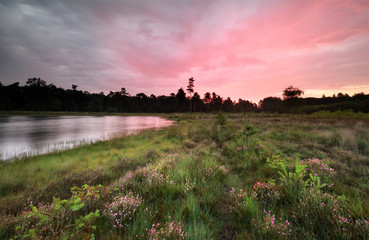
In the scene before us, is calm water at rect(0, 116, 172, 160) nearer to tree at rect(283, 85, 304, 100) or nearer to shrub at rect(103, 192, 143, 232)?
shrub at rect(103, 192, 143, 232)

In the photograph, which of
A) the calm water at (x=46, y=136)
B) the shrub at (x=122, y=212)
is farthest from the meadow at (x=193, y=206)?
the calm water at (x=46, y=136)

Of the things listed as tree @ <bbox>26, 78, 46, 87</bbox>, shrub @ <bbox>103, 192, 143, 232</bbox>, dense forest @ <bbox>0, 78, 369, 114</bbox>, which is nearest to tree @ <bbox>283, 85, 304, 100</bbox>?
dense forest @ <bbox>0, 78, 369, 114</bbox>

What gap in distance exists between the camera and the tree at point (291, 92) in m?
45.2

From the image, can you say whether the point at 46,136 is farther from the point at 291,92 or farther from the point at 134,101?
the point at 134,101

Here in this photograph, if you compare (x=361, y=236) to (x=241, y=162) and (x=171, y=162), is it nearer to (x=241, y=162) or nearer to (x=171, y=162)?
(x=241, y=162)

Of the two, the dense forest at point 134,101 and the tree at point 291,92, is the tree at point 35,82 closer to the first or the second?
the dense forest at point 134,101

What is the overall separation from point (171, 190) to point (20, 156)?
1029 centimetres

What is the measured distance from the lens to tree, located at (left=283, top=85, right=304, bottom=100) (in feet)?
148

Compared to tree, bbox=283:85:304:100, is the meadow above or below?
below

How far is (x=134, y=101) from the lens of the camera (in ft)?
433

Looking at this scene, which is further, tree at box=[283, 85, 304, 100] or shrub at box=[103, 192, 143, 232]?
tree at box=[283, 85, 304, 100]

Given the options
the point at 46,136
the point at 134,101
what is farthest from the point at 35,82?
the point at 46,136

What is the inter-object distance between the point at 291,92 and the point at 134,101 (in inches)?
4756

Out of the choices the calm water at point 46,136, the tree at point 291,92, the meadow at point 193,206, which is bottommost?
the calm water at point 46,136
